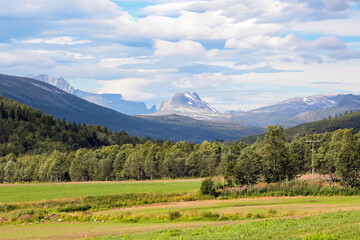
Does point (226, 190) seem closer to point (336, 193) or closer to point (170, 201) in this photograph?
point (170, 201)

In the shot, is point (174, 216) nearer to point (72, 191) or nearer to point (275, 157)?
point (275, 157)

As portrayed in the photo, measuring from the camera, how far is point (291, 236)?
96.4 feet

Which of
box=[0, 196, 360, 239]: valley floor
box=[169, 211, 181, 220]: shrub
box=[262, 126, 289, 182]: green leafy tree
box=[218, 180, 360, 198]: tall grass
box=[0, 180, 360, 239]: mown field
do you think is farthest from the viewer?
box=[262, 126, 289, 182]: green leafy tree

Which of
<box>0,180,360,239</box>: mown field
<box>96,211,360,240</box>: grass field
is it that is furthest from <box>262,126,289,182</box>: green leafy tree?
<box>96,211,360,240</box>: grass field

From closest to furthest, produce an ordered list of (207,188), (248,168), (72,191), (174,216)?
1. (174,216)
2. (207,188)
3. (248,168)
4. (72,191)

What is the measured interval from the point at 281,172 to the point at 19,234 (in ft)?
262

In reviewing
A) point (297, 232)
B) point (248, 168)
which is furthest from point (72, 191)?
point (297, 232)

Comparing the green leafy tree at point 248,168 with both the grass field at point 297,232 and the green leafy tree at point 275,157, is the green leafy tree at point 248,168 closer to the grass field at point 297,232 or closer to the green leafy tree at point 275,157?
the green leafy tree at point 275,157

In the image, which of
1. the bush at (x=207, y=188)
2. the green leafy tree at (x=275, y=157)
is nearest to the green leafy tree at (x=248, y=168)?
the green leafy tree at (x=275, y=157)

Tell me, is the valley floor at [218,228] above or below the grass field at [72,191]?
above

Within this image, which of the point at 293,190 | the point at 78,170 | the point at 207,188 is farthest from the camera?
the point at 78,170

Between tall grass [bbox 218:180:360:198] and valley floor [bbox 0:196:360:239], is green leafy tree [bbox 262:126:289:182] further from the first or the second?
valley floor [bbox 0:196:360:239]

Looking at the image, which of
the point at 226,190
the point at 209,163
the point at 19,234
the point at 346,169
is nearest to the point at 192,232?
the point at 19,234

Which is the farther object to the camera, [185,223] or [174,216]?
[174,216]
